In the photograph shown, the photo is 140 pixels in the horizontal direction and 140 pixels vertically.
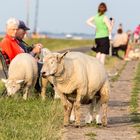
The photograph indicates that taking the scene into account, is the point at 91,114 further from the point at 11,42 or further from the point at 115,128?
the point at 11,42

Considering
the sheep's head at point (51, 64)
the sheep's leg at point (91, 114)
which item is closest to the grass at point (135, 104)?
the sheep's leg at point (91, 114)

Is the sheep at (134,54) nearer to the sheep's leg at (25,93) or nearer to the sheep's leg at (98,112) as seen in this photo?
the sheep's leg at (25,93)

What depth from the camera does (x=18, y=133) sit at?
828 centimetres

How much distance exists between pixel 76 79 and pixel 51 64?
502 millimetres

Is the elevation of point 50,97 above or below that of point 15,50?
below

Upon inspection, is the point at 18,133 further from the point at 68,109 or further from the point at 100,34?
the point at 100,34

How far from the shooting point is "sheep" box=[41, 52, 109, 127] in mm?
9172

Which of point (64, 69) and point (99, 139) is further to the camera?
point (64, 69)

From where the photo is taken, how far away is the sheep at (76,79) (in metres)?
9.17

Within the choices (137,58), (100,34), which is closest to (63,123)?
(100,34)

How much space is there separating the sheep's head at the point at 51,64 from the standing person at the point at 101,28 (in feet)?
24.2

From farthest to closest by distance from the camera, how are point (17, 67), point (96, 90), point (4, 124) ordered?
1. point (17, 67)
2. point (96, 90)
3. point (4, 124)

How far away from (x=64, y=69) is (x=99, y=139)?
4.02 feet

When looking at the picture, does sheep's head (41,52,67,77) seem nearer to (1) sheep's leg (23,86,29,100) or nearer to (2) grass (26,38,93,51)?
(1) sheep's leg (23,86,29,100)
